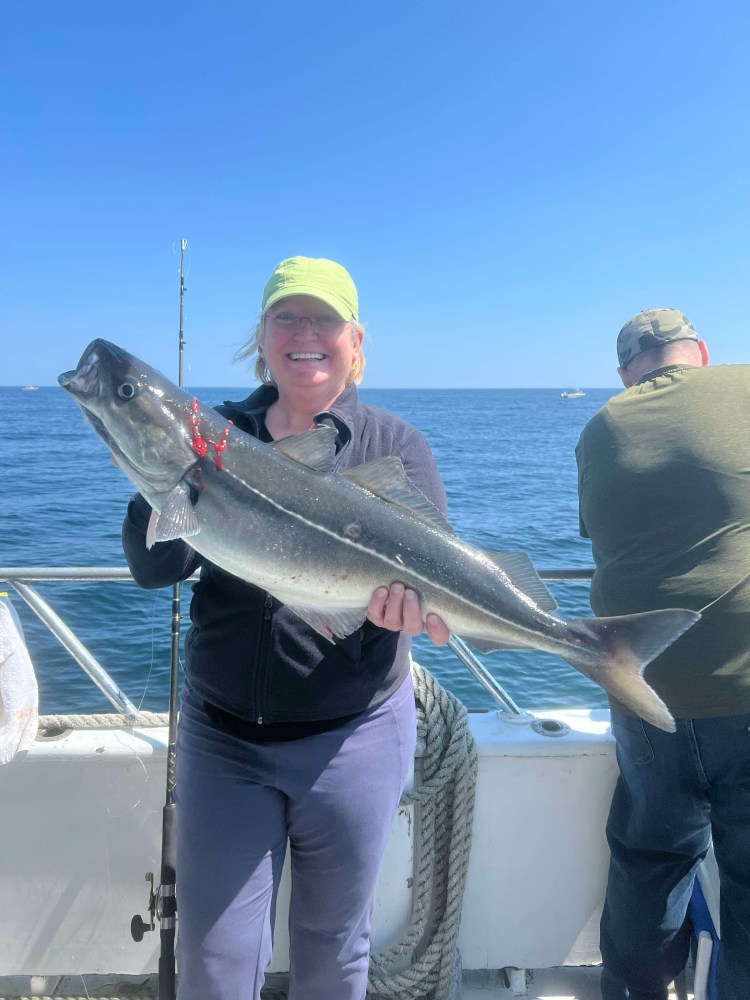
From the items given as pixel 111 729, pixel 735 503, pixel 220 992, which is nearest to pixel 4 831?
pixel 111 729

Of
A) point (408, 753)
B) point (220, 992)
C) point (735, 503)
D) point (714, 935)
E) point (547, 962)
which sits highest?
point (735, 503)

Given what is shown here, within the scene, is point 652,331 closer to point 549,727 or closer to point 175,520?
point 549,727

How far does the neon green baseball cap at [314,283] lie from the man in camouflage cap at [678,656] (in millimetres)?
A: 1423

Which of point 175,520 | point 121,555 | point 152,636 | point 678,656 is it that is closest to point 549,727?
point 678,656

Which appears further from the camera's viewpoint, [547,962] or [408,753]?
[547,962]

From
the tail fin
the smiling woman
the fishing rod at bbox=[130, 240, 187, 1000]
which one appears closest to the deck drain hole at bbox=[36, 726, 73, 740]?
the fishing rod at bbox=[130, 240, 187, 1000]

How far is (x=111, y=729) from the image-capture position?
3561 millimetres

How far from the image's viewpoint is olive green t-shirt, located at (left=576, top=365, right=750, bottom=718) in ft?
9.25

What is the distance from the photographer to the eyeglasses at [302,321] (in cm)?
269

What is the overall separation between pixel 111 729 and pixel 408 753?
175cm

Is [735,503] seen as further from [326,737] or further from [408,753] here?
[326,737]

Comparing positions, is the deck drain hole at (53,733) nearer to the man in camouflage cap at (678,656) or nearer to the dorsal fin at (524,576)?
the dorsal fin at (524,576)

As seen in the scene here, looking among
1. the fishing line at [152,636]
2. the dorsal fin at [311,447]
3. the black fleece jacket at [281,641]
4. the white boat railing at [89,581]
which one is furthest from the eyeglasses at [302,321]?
the fishing line at [152,636]

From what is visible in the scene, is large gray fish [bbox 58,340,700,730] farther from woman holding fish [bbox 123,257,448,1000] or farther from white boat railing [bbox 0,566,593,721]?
white boat railing [bbox 0,566,593,721]
